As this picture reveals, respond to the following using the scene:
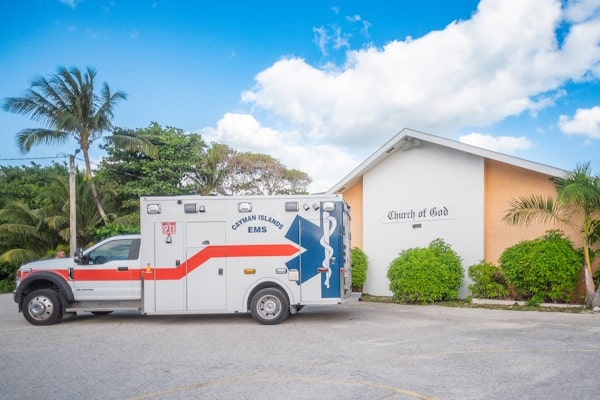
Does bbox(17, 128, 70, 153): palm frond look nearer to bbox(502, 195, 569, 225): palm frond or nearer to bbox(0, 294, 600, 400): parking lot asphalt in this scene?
bbox(0, 294, 600, 400): parking lot asphalt

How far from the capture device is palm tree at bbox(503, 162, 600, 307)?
11.8m

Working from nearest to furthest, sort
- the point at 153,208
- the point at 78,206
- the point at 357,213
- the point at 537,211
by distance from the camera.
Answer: the point at 153,208, the point at 537,211, the point at 357,213, the point at 78,206

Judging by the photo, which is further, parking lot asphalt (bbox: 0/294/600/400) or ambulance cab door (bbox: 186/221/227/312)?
ambulance cab door (bbox: 186/221/227/312)

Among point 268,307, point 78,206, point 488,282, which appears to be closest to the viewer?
point 268,307

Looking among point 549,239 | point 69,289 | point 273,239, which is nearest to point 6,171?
point 69,289

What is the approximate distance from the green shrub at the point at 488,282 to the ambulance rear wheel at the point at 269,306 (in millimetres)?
6194

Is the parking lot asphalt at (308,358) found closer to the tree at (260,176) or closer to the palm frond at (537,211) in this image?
the palm frond at (537,211)

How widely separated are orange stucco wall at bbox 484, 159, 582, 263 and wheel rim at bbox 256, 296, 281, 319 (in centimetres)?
730

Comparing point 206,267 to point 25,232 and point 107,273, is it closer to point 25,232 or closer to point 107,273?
point 107,273

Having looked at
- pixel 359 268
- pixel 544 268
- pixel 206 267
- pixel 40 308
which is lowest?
pixel 40 308

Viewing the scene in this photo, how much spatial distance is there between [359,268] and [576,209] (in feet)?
23.2

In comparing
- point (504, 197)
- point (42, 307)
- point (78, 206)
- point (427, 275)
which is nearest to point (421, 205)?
point (504, 197)

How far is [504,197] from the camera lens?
1465 cm

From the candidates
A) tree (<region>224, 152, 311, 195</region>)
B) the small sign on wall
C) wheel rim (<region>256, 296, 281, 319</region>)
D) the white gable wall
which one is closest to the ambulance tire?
wheel rim (<region>256, 296, 281, 319</region>)
